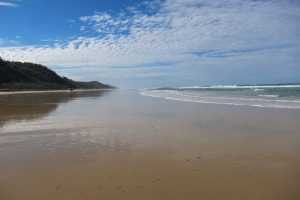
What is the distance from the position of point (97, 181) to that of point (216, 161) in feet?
8.94

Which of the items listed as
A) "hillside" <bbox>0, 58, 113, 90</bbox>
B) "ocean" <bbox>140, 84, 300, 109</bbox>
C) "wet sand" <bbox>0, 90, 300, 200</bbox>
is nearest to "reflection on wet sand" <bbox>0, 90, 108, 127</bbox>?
"wet sand" <bbox>0, 90, 300, 200</bbox>

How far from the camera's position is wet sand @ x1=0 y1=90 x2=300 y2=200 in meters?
5.75

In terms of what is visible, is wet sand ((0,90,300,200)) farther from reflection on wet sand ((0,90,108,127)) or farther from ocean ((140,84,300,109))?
ocean ((140,84,300,109))

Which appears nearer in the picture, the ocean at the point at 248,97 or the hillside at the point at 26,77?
the ocean at the point at 248,97

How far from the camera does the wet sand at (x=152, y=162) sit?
18.9 feet

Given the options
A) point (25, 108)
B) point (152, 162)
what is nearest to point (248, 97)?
point (25, 108)

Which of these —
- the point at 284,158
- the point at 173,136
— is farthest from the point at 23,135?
the point at 284,158

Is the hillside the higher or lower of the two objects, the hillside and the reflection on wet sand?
the higher

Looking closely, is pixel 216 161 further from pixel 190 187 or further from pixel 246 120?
pixel 246 120

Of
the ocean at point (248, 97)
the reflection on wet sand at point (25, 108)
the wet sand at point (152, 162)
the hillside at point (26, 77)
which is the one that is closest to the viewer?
the wet sand at point (152, 162)

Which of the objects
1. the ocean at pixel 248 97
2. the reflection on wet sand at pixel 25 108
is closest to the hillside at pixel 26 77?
the ocean at pixel 248 97

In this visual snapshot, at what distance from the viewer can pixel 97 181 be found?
246 inches

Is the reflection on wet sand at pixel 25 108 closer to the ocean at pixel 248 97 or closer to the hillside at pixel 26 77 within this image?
the ocean at pixel 248 97

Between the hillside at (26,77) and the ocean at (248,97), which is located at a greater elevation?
the hillside at (26,77)
